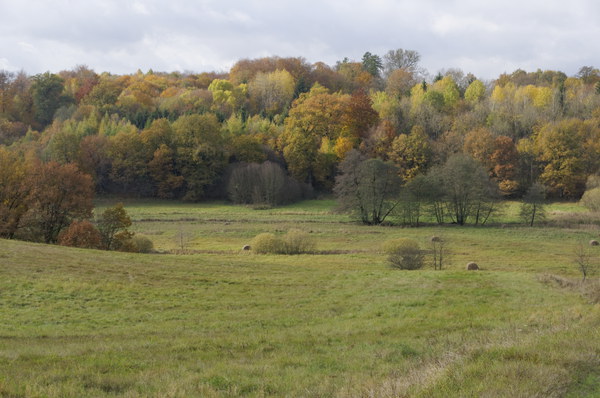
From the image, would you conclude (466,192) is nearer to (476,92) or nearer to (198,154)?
(198,154)

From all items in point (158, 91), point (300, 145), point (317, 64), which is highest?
point (317, 64)

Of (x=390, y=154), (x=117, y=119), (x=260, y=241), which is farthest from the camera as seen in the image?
(x=117, y=119)

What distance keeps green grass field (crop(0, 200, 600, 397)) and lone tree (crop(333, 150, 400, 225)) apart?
23751 mm

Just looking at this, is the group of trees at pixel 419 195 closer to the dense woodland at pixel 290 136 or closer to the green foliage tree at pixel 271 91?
the dense woodland at pixel 290 136

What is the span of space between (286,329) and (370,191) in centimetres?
4667

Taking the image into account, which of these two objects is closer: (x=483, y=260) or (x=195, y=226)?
(x=483, y=260)

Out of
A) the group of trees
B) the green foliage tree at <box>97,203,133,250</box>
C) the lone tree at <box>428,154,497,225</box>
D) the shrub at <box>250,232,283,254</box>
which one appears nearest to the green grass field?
the shrub at <box>250,232,283,254</box>

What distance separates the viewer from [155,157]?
287 feet

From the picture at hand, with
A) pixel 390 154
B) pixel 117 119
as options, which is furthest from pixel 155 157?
pixel 390 154

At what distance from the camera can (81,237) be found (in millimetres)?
37344

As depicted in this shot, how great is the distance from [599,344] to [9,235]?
138 ft

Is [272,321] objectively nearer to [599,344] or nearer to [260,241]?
[599,344]

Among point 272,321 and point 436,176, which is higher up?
point 436,176

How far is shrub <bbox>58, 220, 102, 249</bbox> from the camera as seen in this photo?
3700cm
